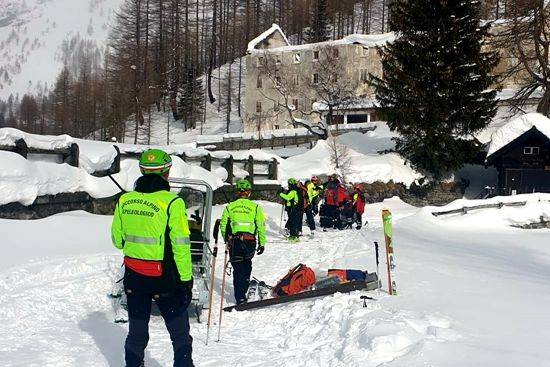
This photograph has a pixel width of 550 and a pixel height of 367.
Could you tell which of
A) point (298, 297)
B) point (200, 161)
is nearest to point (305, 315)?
point (298, 297)

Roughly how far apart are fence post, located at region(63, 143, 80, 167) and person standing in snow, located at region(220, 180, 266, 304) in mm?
6563

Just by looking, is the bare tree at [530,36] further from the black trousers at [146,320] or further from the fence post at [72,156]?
the black trousers at [146,320]

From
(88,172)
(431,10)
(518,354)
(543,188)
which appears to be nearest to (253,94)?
(431,10)

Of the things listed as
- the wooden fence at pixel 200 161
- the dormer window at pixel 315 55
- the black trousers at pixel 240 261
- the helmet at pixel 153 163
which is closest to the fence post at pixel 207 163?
the wooden fence at pixel 200 161

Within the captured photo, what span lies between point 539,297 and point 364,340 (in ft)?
11.9

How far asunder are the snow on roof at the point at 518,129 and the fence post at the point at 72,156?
2086 centimetres

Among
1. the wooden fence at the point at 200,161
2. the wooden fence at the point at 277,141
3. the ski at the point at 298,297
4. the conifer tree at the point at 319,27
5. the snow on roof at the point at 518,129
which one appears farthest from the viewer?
the conifer tree at the point at 319,27

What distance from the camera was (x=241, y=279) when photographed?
8172 mm

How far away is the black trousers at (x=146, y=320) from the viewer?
Result: 185 inches

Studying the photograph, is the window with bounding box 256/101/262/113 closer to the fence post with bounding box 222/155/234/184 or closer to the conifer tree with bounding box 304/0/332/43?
the conifer tree with bounding box 304/0/332/43

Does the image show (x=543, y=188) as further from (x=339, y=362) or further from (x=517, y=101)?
(x=339, y=362)

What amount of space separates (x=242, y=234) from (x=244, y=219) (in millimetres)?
246

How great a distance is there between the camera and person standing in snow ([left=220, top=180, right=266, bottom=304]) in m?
8.16

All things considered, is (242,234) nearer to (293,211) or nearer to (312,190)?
(293,211)
